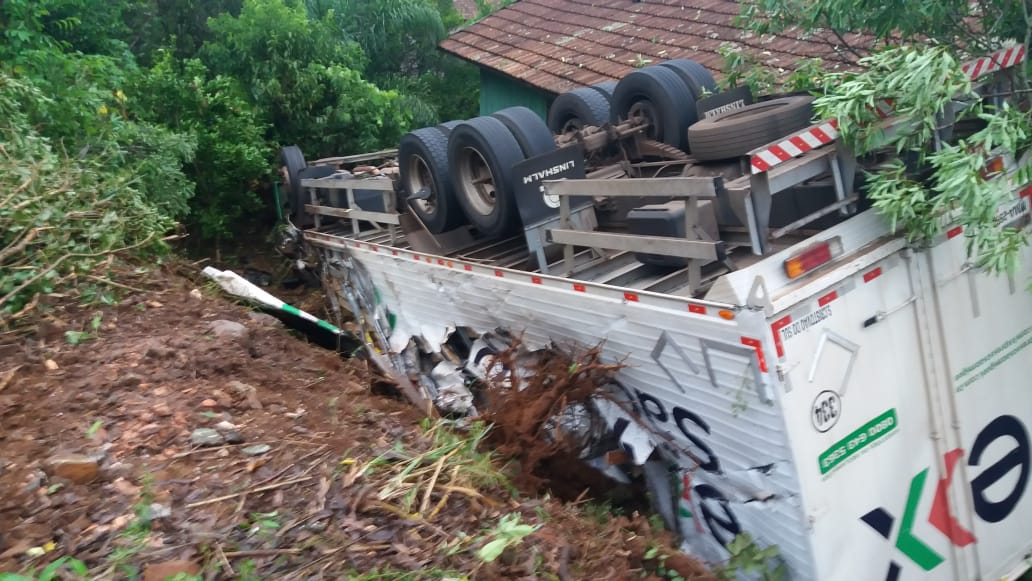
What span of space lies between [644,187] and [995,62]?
2056mm

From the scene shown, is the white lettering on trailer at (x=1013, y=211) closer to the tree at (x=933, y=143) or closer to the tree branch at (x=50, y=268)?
the tree at (x=933, y=143)

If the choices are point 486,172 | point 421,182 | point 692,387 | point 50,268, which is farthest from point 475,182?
point 50,268

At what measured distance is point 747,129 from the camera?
434 centimetres

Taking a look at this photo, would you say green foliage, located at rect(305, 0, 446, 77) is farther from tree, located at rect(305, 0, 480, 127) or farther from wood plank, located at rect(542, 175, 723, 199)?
wood plank, located at rect(542, 175, 723, 199)

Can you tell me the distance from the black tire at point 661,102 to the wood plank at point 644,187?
148 cm

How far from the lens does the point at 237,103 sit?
9445mm

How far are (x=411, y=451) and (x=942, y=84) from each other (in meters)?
2.95

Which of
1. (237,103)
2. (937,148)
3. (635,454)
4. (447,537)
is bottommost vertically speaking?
(635,454)

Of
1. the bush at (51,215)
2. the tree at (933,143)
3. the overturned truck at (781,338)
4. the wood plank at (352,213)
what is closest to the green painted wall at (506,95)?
the wood plank at (352,213)

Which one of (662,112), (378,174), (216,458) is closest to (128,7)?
(378,174)

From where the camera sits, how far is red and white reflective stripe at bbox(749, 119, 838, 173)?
3.48 meters

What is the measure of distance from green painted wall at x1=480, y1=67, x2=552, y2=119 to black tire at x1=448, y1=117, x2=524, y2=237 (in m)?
6.19

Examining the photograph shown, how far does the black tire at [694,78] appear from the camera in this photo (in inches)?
227

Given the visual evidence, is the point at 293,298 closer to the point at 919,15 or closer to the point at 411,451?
the point at 411,451
